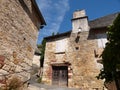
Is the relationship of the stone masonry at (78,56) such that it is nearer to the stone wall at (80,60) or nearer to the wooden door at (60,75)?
the stone wall at (80,60)

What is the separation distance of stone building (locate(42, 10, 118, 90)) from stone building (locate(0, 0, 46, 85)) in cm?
536

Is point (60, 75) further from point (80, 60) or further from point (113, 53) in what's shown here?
point (113, 53)

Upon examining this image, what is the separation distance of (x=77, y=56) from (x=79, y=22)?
344cm

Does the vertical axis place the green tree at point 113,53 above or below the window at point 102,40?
below

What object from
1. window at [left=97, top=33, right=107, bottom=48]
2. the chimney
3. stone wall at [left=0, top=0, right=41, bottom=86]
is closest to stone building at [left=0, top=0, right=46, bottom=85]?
stone wall at [left=0, top=0, right=41, bottom=86]

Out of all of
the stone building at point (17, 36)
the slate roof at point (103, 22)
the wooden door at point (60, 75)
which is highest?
the slate roof at point (103, 22)

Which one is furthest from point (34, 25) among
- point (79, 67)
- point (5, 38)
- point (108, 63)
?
point (79, 67)

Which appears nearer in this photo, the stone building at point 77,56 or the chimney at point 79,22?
the stone building at point 77,56

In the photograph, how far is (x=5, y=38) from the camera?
17.5 ft

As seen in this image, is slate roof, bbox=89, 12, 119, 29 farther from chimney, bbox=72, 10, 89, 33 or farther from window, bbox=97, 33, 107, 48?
window, bbox=97, 33, 107, 48

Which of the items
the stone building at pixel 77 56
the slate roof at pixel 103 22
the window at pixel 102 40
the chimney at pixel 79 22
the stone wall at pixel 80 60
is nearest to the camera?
the stone wall at pixel 80 60

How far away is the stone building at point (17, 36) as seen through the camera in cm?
522

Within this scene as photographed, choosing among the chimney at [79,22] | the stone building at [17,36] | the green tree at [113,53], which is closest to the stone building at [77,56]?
the chimney at [79,22]

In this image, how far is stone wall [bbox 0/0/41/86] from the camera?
523 centimetres
